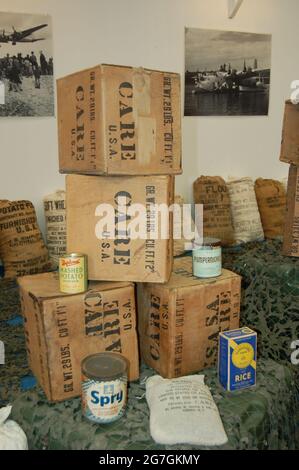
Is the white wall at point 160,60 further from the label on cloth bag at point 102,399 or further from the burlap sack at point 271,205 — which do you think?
the label on cloth bag at point 102,399

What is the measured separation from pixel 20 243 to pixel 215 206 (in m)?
1.40

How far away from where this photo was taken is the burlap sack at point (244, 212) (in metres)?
3.48

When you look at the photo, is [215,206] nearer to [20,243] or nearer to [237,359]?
[20,243]

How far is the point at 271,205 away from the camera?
3.63 metres

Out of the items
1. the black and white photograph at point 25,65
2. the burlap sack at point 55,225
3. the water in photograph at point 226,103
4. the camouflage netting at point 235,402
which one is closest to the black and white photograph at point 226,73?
the water in photograph at point 226,103

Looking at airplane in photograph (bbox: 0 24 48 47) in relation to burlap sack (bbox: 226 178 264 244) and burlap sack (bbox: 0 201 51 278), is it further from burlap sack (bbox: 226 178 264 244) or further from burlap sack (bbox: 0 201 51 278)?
burlap sack (bbox: 226 178 264 244)

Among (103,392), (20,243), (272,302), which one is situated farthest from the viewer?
(20,243)

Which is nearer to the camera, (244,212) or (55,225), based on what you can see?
(55,225)

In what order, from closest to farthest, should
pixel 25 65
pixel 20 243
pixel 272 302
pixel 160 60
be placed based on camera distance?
pixel 272 302
pixel 20 243
pixel 25 65
pixel 160 60

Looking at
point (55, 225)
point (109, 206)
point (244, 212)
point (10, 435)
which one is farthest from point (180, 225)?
point (10, 435)

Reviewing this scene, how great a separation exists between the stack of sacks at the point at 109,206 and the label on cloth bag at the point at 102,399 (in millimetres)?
→ 164

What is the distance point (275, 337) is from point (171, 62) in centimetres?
216

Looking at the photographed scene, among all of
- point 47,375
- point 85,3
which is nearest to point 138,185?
point 47,375

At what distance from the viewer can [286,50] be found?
12.4 feet
